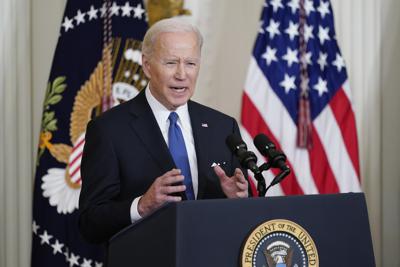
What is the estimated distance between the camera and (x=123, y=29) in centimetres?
409

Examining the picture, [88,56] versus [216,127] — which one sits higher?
[88,56]

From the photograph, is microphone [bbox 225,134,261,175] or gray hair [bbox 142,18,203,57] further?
gray hair [bbox 142,18,203,57]

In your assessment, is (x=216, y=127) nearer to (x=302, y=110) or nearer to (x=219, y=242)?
(x=219, y=242)

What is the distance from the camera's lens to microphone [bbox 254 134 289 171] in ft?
6.51

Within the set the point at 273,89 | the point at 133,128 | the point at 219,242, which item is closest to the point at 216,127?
the point at 133,128

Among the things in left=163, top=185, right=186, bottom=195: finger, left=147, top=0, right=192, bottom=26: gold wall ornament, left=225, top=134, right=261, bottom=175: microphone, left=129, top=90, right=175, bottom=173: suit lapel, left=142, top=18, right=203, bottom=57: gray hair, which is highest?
left=147, top=0, right=192, bottom=26: gold wall ornament

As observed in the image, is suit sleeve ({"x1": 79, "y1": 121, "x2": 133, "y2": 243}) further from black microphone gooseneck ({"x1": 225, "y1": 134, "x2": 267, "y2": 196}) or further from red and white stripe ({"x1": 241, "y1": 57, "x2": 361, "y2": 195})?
red and white stripe ({"x1": 241, "y1": 57, "x2": 361, "y2": 195})

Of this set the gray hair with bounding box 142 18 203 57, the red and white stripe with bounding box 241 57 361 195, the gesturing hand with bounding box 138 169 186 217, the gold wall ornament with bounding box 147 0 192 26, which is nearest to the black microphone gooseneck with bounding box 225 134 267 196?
the gesturing hand with bounding box 138 169 186 217

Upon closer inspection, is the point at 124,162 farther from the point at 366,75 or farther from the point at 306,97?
the point at 366,75

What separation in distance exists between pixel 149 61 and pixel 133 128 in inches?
10.3

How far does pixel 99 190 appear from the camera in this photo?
2326mm

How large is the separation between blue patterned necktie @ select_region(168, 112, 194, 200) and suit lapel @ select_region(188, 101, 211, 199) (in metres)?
0.04

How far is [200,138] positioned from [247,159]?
0.56 metres

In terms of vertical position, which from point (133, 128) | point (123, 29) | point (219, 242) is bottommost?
point (219, 242)
